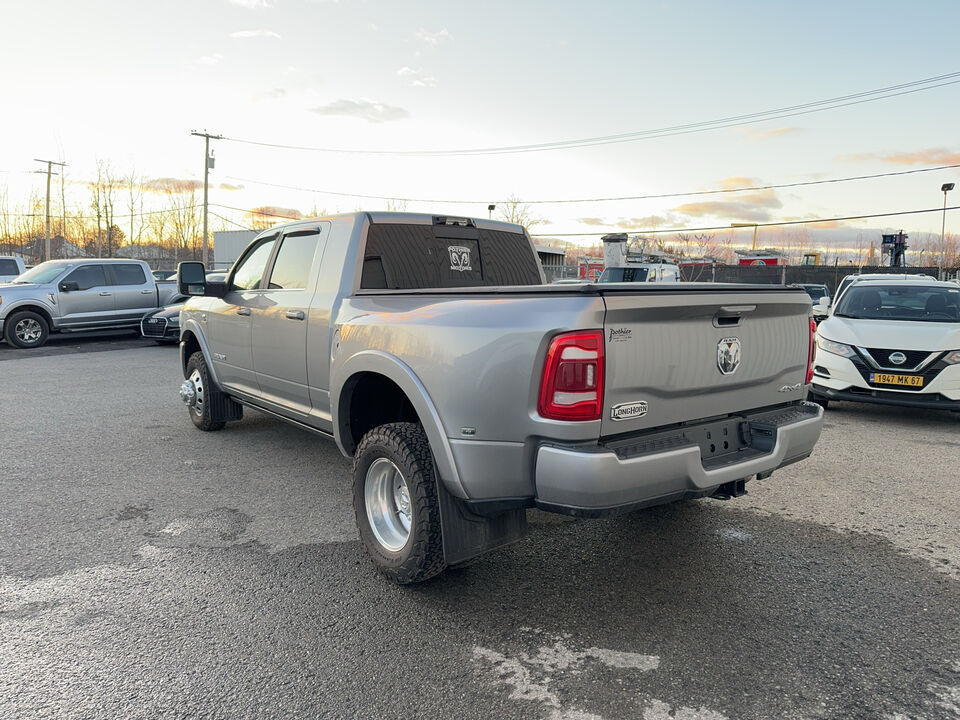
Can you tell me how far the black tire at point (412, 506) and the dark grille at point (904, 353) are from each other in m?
6.20

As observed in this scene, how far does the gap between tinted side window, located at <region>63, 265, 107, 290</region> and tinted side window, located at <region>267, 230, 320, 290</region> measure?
1181 cm

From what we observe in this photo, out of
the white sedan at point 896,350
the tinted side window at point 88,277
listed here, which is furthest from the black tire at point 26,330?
the white sedan at point 896,350

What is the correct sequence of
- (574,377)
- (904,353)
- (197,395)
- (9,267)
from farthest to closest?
(9,267), (904,353), (197,395), (574,377)

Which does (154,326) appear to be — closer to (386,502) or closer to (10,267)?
(10,267)

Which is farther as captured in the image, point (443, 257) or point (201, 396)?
point (201, 396)

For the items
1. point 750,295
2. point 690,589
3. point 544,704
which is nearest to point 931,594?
point 690,589

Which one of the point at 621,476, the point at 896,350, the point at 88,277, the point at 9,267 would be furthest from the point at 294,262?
the point at 9,267

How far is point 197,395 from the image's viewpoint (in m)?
6.73

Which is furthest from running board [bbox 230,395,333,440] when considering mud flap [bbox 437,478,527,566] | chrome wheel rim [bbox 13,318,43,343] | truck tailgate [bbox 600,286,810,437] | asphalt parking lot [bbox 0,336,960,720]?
chrome wheel rim [bbox 13,318,43,343]

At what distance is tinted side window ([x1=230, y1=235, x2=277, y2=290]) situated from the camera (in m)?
5.57

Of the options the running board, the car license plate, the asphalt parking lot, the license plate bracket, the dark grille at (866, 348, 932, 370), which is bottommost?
the asphalt parking lot

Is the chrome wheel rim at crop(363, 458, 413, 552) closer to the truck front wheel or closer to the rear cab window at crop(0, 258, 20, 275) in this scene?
the truck front wheel

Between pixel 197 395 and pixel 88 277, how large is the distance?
10.3 m

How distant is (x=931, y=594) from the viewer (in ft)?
11.5
